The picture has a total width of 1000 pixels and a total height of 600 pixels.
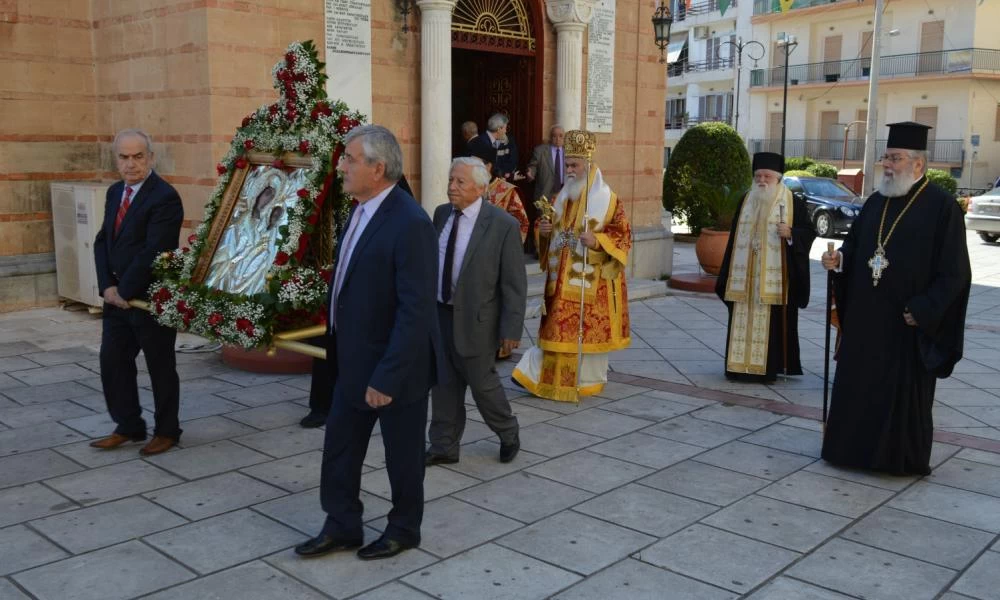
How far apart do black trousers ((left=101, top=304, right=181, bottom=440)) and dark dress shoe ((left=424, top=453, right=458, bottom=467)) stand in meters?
1.54

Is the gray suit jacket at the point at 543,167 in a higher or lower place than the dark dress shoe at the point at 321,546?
higher

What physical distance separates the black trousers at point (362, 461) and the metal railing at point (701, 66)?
4414 centimetres

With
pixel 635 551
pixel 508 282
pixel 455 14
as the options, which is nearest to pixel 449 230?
pixel 508 282

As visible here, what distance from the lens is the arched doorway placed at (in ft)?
36.5

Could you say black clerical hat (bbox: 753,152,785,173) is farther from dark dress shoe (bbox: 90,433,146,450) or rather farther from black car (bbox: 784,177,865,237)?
black car (bbox: 784,177,865,237)

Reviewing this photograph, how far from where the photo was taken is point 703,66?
1885 inches

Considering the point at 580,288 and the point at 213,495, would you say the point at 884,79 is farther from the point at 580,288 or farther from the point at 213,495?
the point at 213,495

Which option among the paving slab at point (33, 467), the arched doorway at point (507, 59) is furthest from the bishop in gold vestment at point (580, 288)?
the arched doorway at point (507, 59)

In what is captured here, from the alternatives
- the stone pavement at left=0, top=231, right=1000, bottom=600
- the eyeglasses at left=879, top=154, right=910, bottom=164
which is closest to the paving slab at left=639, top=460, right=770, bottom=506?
the stone pavement at left=0, top=231, right=1000, bottom=600

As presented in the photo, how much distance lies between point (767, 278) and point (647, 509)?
334 cm

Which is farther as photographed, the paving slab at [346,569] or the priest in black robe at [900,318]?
the priest in black robe at [900,318]

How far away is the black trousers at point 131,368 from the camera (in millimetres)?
5680

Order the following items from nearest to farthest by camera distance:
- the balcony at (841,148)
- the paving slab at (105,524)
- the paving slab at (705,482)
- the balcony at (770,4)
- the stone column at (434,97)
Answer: the paving slab at (105,524), the paving slab at (705,482), the stone column at (434,97), the balcony at (841,148), the balcony at (770,4)

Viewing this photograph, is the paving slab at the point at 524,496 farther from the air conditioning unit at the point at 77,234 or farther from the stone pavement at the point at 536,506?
the air conditioning unit at the point at 77,234
